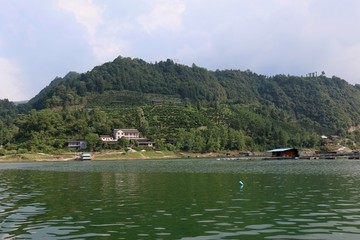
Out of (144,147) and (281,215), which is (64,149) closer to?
(144,147)

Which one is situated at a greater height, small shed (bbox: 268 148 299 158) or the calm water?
small shed (bbox: 268 148 299 158)

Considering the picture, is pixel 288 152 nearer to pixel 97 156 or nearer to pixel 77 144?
pixel 97 156

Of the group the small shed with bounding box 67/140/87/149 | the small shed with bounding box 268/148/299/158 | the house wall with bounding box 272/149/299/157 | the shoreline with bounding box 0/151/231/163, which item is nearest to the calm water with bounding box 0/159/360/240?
the small shed with bounding box 268/148/299/158

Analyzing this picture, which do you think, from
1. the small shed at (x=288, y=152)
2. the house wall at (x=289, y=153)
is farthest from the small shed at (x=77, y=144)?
the house wall at (x=289, y=153)

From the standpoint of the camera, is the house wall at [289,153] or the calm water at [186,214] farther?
the house wall at [289,153]

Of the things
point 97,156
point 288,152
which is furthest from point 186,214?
point 97,156

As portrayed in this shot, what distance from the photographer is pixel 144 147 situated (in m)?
195

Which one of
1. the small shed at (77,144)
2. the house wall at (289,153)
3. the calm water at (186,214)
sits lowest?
the calm water at (186,214)

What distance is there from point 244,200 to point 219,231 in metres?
12.6

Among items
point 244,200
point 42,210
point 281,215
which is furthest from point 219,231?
point 42,210

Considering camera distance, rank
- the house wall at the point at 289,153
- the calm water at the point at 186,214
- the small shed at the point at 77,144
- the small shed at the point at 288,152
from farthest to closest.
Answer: the small shed at the point at 77,144 < the house wall at the point at 289,153 < the small shed at the point at 288,152 < the calm water at the point at 186,214

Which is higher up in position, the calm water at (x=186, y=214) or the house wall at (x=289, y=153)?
the house wall at (x=289, y=153)

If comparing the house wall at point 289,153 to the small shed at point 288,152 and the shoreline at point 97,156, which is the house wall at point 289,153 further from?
the shoreline at point 97,156

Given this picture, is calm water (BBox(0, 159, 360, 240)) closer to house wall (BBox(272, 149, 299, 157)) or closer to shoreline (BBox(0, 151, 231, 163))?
house wall (BBox(272, 149, 299, 157))
